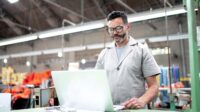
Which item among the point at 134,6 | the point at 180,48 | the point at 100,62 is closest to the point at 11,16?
the point at 134,6

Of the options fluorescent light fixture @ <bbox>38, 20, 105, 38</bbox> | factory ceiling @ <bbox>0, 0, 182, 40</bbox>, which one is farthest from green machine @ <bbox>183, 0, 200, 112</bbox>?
factory ceiling @ <bbox>0, 0, 182, 40</bbox>

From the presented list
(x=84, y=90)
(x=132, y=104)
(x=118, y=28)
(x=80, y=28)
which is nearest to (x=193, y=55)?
(x=118, y=28)

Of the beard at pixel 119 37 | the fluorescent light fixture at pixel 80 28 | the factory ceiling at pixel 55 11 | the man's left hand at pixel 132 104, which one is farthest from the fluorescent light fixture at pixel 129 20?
the man's left hand at pixel 132 104

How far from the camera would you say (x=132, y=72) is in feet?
5.83

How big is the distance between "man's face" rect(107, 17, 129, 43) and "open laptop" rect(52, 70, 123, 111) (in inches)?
24.3

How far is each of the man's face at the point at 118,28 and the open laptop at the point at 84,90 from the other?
2.03 feet

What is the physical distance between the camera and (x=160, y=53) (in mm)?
8977

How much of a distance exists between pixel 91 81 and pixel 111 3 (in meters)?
7.06

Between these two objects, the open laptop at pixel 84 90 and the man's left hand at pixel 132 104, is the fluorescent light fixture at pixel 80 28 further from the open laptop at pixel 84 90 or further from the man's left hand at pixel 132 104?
the open laptop at pixel 84 90

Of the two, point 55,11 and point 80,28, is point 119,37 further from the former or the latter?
point 55,11

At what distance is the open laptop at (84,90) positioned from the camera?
1182 millimetres

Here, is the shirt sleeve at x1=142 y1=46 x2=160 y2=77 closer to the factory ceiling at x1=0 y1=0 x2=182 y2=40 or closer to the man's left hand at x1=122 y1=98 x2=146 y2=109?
the man's left hand at x1=122 y1=98 x2=146 y2=109

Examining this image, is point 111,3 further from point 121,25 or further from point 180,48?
point 121,25

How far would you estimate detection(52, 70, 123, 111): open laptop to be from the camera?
118cm
